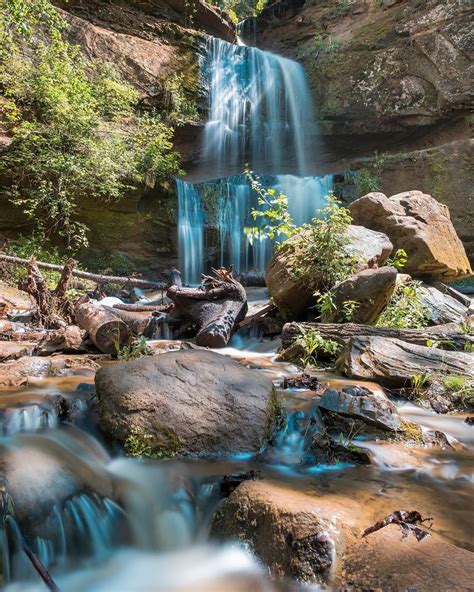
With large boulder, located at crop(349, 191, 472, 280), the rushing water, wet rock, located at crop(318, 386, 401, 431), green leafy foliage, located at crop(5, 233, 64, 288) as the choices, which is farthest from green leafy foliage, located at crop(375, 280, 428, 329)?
green leafy foliage, located at crop(5, 233, 64, 288)

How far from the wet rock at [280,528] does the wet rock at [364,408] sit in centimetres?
Result: 95

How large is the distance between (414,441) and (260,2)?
28289 mm

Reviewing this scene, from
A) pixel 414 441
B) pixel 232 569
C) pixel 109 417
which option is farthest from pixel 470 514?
pixel 109 417

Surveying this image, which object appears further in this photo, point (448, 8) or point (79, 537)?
point (448, 8)

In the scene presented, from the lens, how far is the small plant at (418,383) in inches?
149

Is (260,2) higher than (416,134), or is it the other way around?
(260,2)

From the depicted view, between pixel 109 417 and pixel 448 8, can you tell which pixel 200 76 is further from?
pixel 109 417

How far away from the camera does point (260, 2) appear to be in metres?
24.8

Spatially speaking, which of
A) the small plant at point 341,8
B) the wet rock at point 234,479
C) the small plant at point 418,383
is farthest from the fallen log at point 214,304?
the small plant at point 341,8

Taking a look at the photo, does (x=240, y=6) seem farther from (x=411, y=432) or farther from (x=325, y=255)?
(x=411, y=432)

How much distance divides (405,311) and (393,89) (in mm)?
13733

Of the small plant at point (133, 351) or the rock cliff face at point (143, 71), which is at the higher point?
the rock cliff face at point (143, 71)

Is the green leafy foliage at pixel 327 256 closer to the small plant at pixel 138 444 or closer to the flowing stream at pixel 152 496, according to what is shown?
the flowing stream at pixel 152 496

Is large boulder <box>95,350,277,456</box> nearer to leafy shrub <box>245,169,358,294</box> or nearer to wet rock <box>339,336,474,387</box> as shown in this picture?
wet rock <box>339,336,474,387</box>
